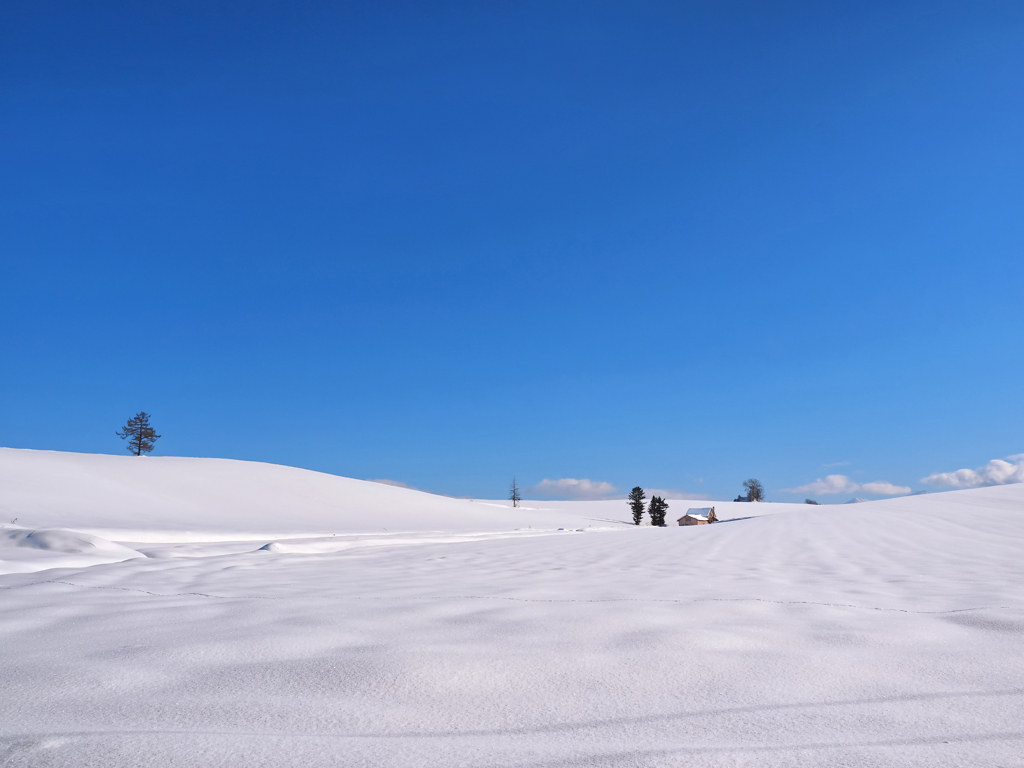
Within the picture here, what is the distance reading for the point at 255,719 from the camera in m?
0.98

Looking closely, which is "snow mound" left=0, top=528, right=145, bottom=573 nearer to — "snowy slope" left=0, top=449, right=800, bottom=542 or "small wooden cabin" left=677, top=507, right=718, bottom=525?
"snowy slope" left=0, top=449, right=800, bottom=542

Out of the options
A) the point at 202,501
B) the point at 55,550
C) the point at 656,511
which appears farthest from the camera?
the point at 656,511

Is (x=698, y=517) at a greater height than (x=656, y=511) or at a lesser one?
lesser

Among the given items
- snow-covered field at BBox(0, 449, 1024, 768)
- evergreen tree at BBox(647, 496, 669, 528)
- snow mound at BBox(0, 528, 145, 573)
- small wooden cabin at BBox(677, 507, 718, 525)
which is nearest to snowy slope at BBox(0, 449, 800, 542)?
snow mound at BBox(0, 528, 145, 573)

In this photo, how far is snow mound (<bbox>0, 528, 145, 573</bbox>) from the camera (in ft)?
12.1

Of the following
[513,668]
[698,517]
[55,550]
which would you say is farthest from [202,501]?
[698,517]

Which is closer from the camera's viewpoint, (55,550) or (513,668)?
(513,668)

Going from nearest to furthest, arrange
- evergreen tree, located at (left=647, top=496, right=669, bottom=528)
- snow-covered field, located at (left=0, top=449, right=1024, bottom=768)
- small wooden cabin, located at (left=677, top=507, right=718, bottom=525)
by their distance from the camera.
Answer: snow-covered field, located at (left=0, top=449, right=1024, bottom=768), evergreen tree, located at (left=647, top=496, right=669, bottom=528), small wooden cabin, located at (left=677, top=507, right=718, bottom=525)

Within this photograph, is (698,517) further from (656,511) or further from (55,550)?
(55,550)

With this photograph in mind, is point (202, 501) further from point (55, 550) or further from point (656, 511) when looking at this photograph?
point (656, 511)

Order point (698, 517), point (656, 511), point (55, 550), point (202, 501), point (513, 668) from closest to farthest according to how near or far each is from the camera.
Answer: point (513, 668) < point (55, 550) < point (202, 501) < point (656, 511) < point (698, 517)

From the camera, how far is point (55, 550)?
4281 mm

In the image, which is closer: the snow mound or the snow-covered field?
the snow-covered field

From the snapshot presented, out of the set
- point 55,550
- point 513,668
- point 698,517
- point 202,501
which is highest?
point 202,501
